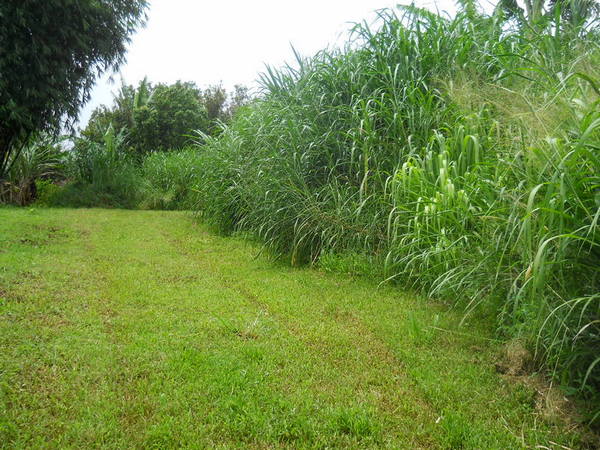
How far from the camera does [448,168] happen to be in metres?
3.43

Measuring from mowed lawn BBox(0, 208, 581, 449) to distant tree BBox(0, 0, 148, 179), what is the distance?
6893 mm

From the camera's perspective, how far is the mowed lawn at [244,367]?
1.92 metres

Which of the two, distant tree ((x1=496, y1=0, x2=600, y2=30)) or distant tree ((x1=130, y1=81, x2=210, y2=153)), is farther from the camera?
distant tree ((x1=130, y1=81, x2=210, y2=153))

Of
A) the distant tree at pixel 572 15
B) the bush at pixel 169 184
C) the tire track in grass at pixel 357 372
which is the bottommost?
the tire track in grass at pixel 357 372

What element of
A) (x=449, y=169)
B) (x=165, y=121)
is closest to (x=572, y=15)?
(x=449, y=169)

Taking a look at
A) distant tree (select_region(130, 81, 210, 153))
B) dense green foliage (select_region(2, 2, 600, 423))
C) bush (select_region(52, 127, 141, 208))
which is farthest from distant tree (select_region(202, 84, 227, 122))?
dense green foliage (select_region(2, 2, 600, 423))

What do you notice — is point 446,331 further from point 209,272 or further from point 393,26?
point 393,26

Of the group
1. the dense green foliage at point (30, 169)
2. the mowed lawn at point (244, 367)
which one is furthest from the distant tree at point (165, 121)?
the mowed lawn at point (244, 367)

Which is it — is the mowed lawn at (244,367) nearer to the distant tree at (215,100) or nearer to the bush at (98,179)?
the bush at (98,179)

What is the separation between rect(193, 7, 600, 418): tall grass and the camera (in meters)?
1.98

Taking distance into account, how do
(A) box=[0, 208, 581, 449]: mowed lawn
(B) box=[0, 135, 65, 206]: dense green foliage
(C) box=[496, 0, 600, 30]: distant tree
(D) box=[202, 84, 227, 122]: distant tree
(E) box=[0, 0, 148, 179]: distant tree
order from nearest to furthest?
(A) box=[0, 208, 581, 449]: mowed lawn → (C) box=[496, 0, 600, 30]: distant tree → (E) box=[0, 0, 148, 179]: distant tree → (B) box=[0, 135, 65, 206]: dense green foliage → (D) box=[202, 84, 227, 122]: distant tree

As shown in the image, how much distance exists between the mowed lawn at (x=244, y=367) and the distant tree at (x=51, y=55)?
689 cm

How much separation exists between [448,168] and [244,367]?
2046 mm

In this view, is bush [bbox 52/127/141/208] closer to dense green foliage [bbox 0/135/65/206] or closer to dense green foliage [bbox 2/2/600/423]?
dense green foliage [bbox 0/135/65/206]
